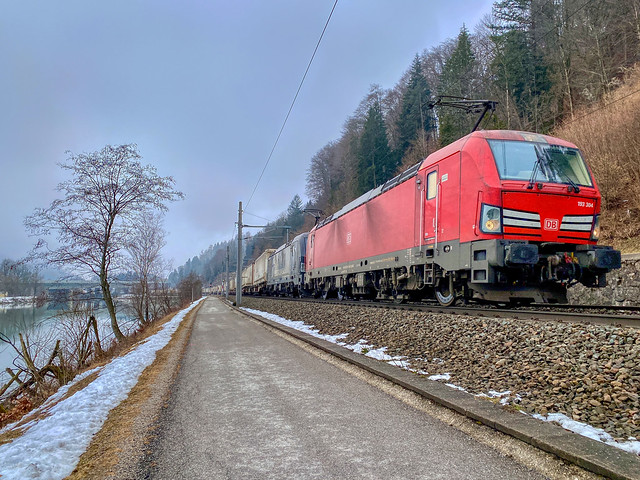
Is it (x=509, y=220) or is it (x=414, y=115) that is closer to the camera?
(x=509, y=220)

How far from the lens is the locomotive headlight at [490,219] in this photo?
7324mm

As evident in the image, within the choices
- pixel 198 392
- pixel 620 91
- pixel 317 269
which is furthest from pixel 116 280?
pixel 620 91

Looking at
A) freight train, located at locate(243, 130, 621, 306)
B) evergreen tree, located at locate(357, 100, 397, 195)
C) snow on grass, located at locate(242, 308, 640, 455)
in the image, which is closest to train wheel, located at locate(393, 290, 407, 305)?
freight train, located at locate(243, 130, 621, 306)

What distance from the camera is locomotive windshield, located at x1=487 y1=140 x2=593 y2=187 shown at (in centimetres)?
764

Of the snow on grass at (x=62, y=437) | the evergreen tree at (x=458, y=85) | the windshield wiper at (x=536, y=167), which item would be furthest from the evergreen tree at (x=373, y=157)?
the snow on grass at (x=62, y=437)

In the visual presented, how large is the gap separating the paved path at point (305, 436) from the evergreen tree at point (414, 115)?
43.7m

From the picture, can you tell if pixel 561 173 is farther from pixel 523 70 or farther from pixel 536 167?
pixel 523 70

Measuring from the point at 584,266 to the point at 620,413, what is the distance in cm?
497

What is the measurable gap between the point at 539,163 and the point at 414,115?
41.3 metres

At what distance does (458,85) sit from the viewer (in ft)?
125

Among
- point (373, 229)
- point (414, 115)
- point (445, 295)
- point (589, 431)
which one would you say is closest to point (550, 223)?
point (445, 295)

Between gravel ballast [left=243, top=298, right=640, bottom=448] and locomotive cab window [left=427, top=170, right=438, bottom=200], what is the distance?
321cm

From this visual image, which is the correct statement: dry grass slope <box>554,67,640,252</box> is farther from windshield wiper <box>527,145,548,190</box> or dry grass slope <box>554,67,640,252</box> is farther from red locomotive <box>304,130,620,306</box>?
windshield wiper <box>527,145,548,190</box>

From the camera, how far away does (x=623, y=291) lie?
11.5 meters
